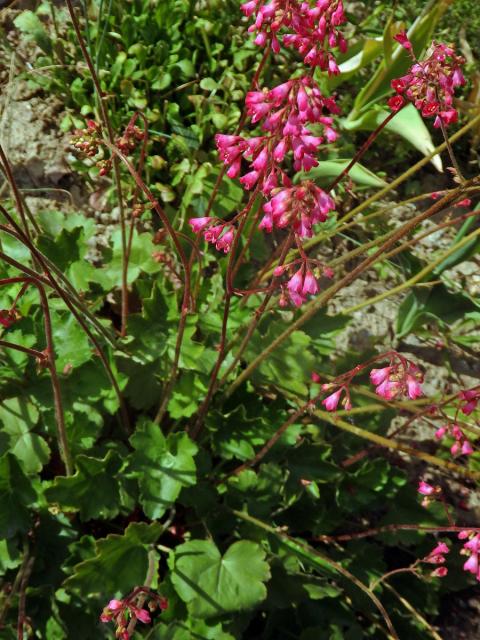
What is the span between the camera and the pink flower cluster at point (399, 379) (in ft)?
4.52

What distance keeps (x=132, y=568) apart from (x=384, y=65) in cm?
212

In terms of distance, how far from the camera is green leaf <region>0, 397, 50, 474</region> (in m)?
1.86

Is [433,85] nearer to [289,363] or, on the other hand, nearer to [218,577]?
[289,363]

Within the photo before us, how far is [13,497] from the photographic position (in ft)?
6.01

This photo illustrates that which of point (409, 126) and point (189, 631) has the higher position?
point (409, 126)

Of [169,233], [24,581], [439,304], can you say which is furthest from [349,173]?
[24,581]

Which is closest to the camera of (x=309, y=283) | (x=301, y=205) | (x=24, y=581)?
(x=301, y=205)

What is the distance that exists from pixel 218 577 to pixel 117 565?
0.29 metres

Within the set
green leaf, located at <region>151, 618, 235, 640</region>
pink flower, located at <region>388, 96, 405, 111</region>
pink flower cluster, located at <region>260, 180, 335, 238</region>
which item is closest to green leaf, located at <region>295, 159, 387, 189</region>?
pink flower, located at <region>388, 96, 405, 111</region>

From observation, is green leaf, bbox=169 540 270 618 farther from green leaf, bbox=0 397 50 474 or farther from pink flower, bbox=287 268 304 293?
pink flower, bbox=287 268 304 293

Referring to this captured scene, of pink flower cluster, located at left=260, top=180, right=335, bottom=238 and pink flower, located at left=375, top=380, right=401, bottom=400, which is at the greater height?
pink flower cluster, located at left=260, top=180, right=335, bottom=238

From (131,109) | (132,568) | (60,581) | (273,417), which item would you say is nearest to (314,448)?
(273,417)

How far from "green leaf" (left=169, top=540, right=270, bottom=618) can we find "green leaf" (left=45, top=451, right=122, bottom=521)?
0.26m

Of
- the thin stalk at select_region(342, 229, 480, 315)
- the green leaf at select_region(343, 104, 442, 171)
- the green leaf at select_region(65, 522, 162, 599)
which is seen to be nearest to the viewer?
the thin stalk at select_region(342, 229, 480, 315)
